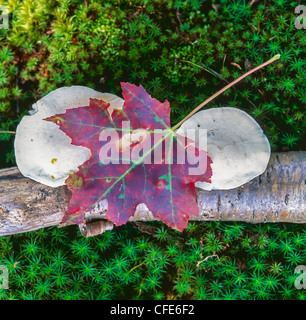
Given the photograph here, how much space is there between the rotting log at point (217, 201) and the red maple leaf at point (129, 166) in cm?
49

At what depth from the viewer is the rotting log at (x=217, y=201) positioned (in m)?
2.51

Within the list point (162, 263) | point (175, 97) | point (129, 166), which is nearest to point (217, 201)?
point (162, 263)

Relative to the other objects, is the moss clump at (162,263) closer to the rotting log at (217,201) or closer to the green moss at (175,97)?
the green moss at (175,97)

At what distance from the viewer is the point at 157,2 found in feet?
9.80

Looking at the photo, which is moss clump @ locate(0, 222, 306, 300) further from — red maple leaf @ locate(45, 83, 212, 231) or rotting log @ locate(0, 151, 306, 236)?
red maple leaf @ locate(45, 83, 212, 231)

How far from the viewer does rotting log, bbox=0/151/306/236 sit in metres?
2.51

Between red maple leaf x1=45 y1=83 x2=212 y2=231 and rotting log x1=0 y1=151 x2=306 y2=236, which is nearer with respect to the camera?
red maple leaf x1=45 y1=83 x2=212 y2=231

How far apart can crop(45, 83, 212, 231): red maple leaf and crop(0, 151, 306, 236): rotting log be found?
49 cm

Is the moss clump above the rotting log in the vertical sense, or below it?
below

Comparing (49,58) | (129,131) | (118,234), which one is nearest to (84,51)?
(49,58)

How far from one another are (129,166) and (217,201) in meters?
0.87

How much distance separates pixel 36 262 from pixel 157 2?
2.58 m

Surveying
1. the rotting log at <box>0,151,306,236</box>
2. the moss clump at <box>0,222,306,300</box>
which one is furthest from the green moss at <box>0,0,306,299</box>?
the rotting log at <box>0,151,306,236</box>
